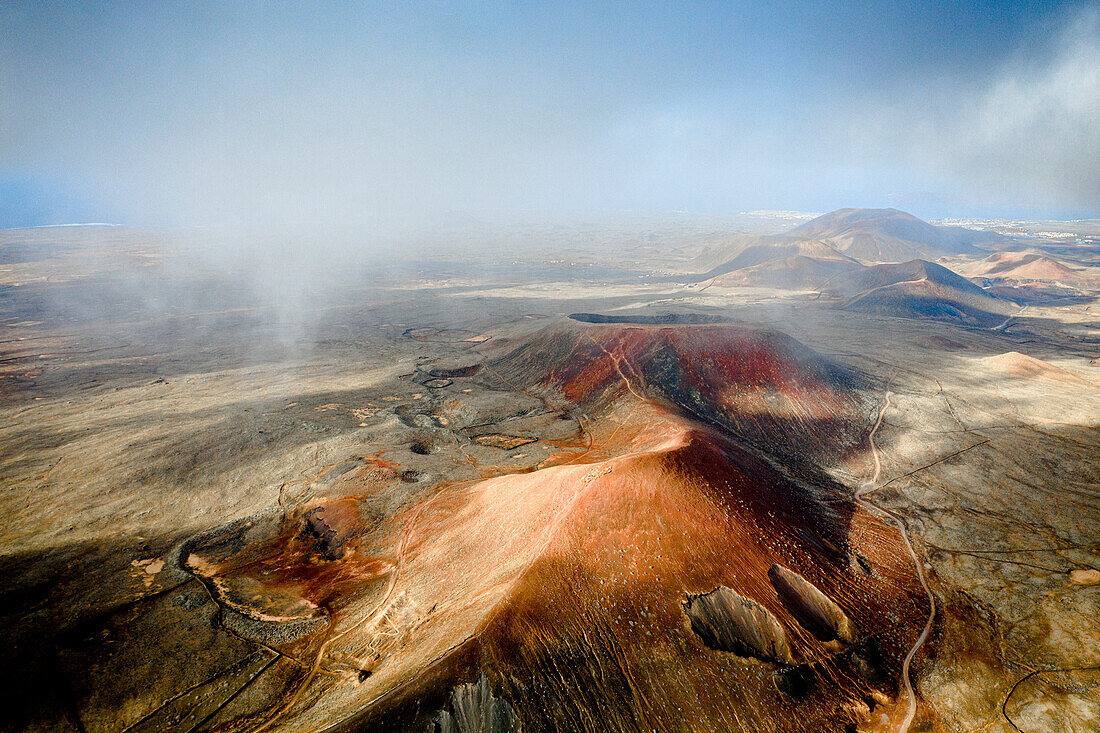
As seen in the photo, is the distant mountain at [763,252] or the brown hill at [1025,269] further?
the distant mountain at [763,252]

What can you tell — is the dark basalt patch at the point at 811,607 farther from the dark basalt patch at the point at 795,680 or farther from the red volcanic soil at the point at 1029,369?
the red volcanic soil at the point at 1029,369

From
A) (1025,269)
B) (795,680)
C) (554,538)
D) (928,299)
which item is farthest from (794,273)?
(554,538)

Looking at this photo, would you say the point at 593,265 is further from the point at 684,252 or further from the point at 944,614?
the point at 944,614

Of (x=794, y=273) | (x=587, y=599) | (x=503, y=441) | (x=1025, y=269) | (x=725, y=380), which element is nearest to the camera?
(x=587, y=599)

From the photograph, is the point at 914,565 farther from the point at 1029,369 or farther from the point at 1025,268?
the point at 1025,268

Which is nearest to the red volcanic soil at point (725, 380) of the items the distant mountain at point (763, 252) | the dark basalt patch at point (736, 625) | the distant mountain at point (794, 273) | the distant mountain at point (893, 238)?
the dark basalt patch at point (736, 625)

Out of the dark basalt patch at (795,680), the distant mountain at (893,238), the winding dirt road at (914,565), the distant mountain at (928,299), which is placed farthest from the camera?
the distant mountain at (893,238)

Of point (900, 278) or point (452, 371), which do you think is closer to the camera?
point (452, 371)

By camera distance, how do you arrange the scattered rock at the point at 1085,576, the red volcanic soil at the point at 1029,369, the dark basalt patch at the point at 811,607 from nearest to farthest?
the dark basalt patch at the point at 811,607
the scattered rock at the point at 1085,576
the red volcanic soil at the point at 1029,369
